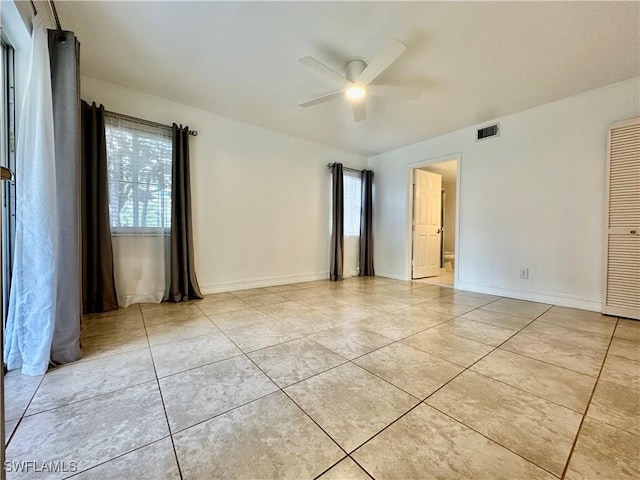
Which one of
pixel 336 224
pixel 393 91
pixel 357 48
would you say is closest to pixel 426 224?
pixel 336 224

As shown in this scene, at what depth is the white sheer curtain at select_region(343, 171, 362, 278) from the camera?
16.8 feet

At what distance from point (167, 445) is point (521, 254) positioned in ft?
13.4

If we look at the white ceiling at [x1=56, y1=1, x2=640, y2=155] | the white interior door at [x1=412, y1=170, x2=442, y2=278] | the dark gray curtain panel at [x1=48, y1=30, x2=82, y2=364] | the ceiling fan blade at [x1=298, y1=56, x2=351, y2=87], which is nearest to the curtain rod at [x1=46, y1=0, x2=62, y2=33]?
the white ceiling at [x1=56, y1=1, x2=640, y2=155]

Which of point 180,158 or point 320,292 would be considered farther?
point 320,292

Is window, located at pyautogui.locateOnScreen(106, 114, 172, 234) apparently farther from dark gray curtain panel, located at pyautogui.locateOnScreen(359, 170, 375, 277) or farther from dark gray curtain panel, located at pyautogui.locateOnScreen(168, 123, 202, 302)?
dark gray curtain panel, located at pyautogui.locateOnScreen(359, 170, 375, 277)

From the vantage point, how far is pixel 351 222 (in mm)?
5188

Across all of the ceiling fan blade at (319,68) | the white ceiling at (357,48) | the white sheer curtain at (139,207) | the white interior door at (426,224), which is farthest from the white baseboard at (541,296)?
the white sheer curtain at (139,207)

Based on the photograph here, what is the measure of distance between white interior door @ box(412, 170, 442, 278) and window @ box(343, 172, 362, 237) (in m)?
1.04

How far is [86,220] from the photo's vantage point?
2709mm

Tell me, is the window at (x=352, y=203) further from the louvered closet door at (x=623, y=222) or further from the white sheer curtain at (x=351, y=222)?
the louvered closet door at (x=623, y=222)

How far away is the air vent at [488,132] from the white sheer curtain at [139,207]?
13.6ft

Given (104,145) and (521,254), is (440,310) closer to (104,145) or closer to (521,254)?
(521,254)

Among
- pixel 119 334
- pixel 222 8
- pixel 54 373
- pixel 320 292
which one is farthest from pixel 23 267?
pixel 320 292

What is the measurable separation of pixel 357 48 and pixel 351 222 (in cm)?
318
